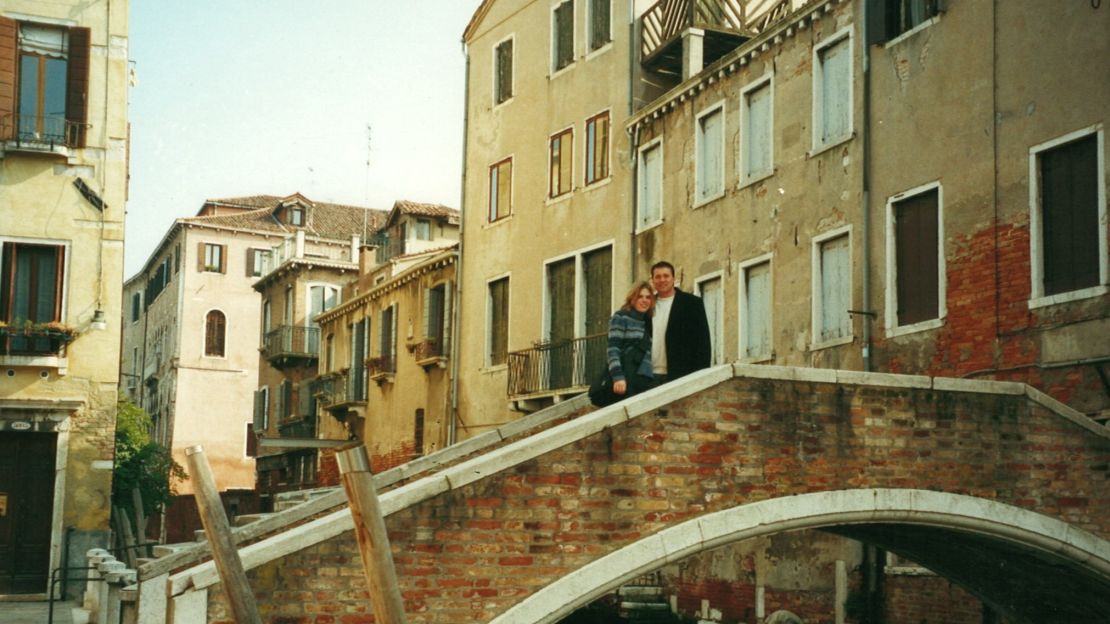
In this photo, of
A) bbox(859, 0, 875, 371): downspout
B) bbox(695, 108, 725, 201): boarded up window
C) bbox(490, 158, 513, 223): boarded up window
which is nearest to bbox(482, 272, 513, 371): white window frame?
bbox(490, 158, 513, 223): boarded up window

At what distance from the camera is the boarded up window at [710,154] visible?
58.8 ft

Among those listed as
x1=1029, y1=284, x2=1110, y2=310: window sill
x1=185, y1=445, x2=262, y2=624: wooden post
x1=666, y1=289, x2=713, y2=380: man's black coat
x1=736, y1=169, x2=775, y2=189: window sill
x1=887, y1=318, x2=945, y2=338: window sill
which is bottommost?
x1=185, y1=445, x2=262, y2=624: wooden post

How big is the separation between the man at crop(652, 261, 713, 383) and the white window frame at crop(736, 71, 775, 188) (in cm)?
652

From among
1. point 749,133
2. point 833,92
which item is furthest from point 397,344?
point 833,92

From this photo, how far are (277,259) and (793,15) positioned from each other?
26590 mm

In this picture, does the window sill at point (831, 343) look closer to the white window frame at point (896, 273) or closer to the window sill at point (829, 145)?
the white window frame at point (896, 273)

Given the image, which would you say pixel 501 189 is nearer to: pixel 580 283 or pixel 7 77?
pixel 580 283

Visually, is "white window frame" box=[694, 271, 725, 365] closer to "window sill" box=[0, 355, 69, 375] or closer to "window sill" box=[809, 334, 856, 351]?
"window sill" box=[809, 334, 856, 351]

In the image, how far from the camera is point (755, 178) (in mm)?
16984

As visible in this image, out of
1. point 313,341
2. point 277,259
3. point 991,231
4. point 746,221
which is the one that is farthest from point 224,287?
point 991,231

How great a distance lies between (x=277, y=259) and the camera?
40.5 metres

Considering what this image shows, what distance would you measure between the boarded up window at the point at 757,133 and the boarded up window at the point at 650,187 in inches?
85.1

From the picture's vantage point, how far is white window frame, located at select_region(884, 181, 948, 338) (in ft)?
44.9

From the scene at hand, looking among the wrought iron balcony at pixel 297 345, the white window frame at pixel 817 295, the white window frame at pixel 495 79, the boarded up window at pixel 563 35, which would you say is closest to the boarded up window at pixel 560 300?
the boarded up window at pixel 563 35
